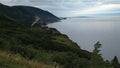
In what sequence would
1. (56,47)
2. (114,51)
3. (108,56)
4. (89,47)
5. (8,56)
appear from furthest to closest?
(89,47) → (114,51) → (108,56) → (56,47) → (8,56)

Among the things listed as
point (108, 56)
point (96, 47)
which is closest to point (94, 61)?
point (96, 47)

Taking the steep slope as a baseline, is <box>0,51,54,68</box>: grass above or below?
above

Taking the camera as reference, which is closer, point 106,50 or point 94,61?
point 94,61

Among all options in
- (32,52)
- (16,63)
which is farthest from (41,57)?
(32,52)

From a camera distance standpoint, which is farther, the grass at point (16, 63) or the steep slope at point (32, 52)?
the steep slope at point (32, 52)

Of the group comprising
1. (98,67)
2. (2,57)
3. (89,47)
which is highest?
(2,57)

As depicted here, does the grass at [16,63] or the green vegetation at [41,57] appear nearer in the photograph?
the grass at [16,63]

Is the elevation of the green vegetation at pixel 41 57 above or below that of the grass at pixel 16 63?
below

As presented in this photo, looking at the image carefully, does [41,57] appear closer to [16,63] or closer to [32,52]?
[16,63]

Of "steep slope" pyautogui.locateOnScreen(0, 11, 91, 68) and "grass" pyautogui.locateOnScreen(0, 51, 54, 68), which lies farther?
"steep slope" pyautogui.locateOnScreen(0, 11, 91, 68)

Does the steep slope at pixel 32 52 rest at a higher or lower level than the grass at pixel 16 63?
lower

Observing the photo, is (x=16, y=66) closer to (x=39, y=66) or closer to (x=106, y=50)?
(x=39, y=66)
